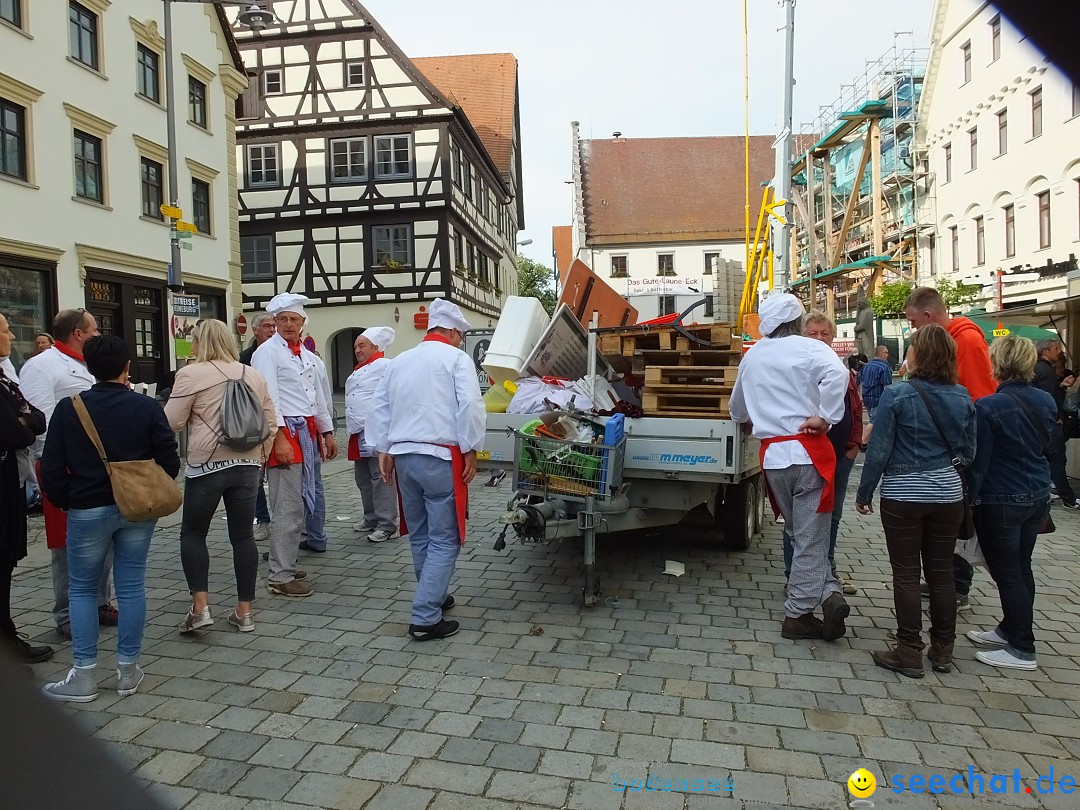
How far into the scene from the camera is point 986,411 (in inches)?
164

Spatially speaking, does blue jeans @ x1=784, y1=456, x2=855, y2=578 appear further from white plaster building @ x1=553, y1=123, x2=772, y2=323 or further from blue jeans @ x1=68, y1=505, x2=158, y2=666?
white plaster building @ x1=553, y1=123, x2=772, y2=323

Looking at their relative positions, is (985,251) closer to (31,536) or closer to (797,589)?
(797,589)

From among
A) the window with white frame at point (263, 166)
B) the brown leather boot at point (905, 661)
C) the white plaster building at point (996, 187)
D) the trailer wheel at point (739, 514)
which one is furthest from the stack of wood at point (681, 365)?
the window with white frame at point (263, 166)

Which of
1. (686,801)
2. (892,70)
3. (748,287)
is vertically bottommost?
(686,801)

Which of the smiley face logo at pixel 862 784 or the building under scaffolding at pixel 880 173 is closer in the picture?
the smiley face logo at pixel 862 784

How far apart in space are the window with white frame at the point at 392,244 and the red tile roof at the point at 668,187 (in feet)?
79.3

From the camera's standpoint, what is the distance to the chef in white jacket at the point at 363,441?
7.13 m

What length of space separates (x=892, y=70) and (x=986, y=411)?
34502mm

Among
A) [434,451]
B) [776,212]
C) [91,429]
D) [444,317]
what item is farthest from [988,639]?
[776,212]

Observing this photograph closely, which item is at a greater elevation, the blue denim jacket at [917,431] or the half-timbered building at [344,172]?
the half-timbered building at [344,172]

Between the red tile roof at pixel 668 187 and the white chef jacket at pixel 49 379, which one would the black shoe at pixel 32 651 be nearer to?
the white chef jacket at pixel 49 379

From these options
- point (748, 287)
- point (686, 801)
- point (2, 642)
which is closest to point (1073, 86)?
point (2, 642)

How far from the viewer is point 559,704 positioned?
369cm

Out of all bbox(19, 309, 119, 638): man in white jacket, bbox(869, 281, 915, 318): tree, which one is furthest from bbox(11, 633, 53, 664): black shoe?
bbox(869, 281, 915, 318): tree
